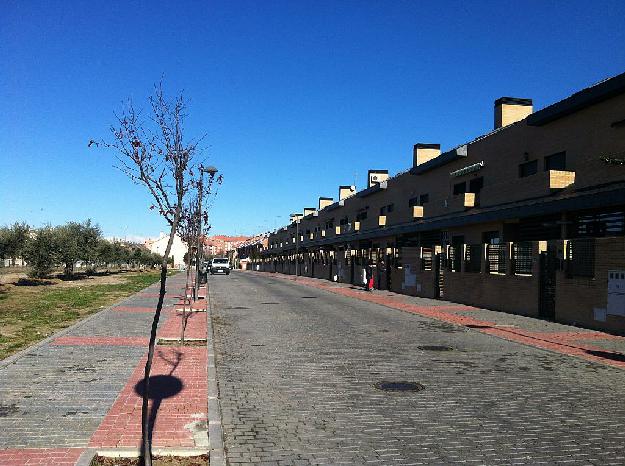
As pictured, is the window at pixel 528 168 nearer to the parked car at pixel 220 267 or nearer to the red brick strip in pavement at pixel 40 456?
the red brick strip in pavement at pixel 40 456

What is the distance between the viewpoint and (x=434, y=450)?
5.34 metres

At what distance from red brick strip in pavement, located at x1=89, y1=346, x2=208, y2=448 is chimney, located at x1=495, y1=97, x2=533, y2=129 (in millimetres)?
22862

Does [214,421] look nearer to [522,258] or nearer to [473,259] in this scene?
[522,258]

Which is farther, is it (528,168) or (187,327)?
(528,168)

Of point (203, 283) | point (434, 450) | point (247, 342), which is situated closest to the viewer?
point (434, 450)

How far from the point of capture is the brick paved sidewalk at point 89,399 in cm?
527

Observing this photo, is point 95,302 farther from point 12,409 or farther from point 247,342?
point 12,409

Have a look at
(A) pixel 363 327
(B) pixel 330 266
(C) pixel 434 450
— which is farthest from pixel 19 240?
(C) pixel 434 450

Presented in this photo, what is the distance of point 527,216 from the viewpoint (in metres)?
20.0

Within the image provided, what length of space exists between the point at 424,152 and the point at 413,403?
3058 centimetres

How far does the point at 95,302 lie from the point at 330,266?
32565mm

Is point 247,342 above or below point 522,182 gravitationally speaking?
below


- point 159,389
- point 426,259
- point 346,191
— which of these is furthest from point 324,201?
point 159,389

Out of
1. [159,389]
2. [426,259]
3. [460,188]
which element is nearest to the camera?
[159,389]
